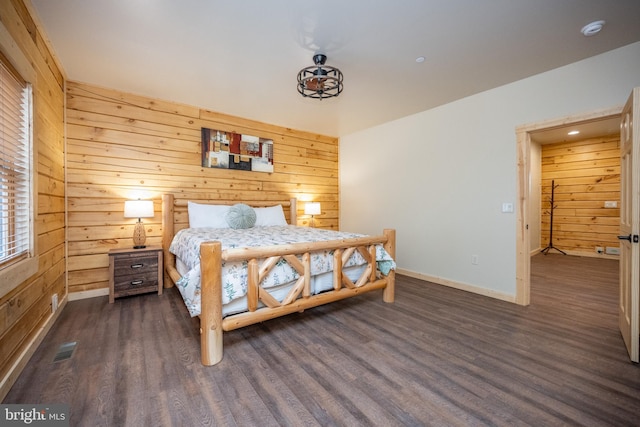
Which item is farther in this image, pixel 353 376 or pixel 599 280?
pixel 599 280

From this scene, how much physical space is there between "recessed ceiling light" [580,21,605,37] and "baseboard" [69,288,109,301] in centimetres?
523

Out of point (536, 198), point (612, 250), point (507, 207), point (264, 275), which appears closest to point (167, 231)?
point (264, 275)

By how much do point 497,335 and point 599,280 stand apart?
2928 millimetres

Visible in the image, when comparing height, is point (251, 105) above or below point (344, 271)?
above

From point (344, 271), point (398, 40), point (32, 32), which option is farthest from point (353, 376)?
point (32, 32)

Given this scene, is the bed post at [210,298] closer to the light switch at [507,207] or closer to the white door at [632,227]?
the white door at [632,227]

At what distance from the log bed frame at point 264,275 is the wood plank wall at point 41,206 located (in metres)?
1.02

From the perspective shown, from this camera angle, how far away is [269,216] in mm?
4129

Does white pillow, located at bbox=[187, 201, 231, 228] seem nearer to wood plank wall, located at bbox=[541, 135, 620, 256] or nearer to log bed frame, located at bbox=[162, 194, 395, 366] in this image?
log bed frame, located at bbox=[162, 194, 395, 366]

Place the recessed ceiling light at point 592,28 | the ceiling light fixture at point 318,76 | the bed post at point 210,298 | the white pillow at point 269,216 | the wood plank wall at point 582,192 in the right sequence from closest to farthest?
the bed post at point 210,298 → the recessed ceiling light at point 592,28 → the ceiling light fixture at point 318,76 → the white pillow at point 269,216 → the wood plank wall at point 582,192

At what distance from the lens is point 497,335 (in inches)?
86.8

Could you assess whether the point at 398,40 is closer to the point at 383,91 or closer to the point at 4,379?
the point at 383,91

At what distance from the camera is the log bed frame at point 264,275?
180cm

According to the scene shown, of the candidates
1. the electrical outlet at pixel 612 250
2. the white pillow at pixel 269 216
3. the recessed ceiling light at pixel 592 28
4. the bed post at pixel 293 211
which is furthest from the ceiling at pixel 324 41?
the electrical outlet at pixel 612 250
